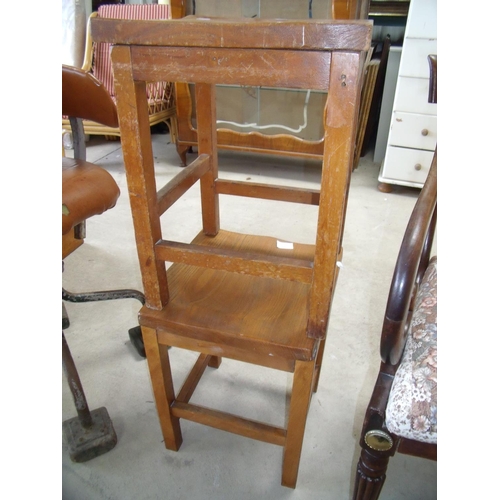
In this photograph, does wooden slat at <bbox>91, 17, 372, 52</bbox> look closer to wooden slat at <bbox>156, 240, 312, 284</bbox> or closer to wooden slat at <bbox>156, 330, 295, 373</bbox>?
wooden slat at <bbox>156, 240, 312, 284</bbox>

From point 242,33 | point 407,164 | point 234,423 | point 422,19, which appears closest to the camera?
point 242,33

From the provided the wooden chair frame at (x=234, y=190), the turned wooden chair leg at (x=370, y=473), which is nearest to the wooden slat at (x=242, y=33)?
the wooden chair frame at (x=234, y=190)

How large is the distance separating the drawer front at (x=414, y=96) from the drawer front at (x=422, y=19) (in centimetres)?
20

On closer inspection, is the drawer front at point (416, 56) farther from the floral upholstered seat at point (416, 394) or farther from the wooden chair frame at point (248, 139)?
the floral upholstered seat at point (416, 394)

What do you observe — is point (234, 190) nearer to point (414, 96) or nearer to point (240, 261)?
point (240, 261)

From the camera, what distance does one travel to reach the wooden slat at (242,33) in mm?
443

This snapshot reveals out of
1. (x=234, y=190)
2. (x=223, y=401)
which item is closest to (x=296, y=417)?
(x=223, y=401)

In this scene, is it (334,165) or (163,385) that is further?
(163,385)

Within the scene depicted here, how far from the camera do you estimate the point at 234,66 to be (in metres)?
0.50

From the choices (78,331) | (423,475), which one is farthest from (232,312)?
(78,331)

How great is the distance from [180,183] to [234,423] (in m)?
0.50

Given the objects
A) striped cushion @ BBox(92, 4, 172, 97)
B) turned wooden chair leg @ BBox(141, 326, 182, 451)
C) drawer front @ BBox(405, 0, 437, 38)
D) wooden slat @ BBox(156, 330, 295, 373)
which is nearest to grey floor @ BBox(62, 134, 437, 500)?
turned wooden chair leg @ BBox(141, 326, 182, 451)

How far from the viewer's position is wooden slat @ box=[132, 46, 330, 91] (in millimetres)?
472
